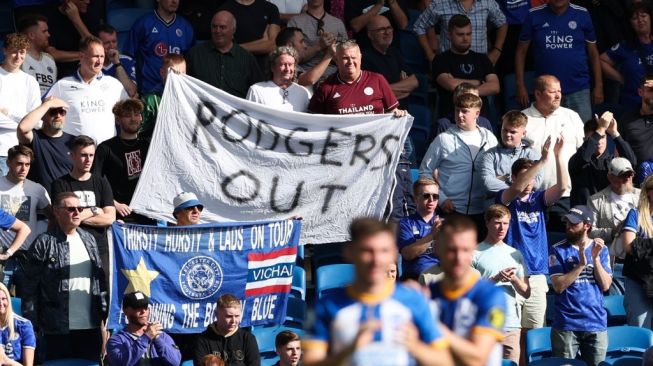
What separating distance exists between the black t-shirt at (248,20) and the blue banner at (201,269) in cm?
366

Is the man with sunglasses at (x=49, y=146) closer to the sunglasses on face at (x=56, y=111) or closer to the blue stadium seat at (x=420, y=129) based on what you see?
the sunglasses on face at (x=56, y=111)

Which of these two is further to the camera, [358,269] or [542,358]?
[542,358]

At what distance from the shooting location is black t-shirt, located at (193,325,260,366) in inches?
438

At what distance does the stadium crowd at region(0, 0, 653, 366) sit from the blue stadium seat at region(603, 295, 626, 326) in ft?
0.77

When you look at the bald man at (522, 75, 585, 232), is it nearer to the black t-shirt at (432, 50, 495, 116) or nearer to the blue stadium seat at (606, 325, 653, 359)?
the black t-shirt at (432, 50, 495, 116)

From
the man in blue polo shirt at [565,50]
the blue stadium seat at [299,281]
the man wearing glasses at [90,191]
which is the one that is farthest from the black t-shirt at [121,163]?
the man in blue polo shirt at [565,50]

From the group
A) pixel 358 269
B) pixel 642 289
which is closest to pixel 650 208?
pixel 642 289

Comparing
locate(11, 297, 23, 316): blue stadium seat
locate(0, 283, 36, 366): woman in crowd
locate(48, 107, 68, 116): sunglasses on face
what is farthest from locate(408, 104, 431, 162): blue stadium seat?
locate(0, 283, 36, 366): woman in crowd

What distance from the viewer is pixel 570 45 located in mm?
15906

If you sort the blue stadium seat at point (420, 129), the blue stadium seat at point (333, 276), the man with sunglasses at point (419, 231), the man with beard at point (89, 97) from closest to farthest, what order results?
the man with sunglasses at point (419, 231)
the blue stadium seat at point (333, 276)
the man with beard at point (89, 97)
the blue stadium seat at point (420, 129)

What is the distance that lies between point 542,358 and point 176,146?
3.73m

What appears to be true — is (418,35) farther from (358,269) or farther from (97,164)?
(358,269)

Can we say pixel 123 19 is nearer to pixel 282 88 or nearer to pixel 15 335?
pixel 282 88

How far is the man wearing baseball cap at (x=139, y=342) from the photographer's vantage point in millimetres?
10969
